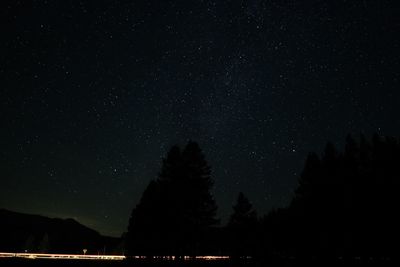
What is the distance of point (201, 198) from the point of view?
104ft

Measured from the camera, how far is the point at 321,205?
3684cm

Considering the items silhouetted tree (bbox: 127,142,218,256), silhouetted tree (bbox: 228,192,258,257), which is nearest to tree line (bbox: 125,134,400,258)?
silhouetted tree (bbox: 127,142,218,256)

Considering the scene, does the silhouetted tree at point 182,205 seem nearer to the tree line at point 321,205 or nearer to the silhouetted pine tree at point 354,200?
the tree line at point 321,205

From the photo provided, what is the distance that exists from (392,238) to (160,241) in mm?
19490

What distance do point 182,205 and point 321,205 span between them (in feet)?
47.9

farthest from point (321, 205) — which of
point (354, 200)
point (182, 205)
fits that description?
point (182, 205)

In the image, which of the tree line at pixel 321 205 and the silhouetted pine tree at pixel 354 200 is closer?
the tree line at pixel 321 205

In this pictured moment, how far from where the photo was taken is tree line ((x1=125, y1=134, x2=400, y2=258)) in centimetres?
3091

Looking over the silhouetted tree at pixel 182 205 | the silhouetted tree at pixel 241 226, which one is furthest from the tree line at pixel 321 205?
the silhouetted tree at pixel 241 226

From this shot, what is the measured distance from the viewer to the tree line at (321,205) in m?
30.9

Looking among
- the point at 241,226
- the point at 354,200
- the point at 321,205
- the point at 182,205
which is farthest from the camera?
the point at 241,226

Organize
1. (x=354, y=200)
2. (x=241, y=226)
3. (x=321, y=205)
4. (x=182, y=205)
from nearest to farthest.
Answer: (x=182, y=205) < (x=354, y=200) < (x=321, y=205) < (x=241, y=226)

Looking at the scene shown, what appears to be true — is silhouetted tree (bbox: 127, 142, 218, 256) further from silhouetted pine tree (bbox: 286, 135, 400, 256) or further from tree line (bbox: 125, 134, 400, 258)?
silhouetted pine tree (bbox: 286, 135, 400, 256)

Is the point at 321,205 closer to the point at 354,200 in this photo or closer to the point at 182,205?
the point at 354,200
